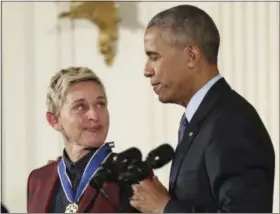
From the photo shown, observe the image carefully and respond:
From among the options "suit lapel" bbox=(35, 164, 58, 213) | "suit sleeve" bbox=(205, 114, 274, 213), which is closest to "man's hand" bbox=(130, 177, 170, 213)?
"suit sleeve" bbox=(205, 114, 274, 213)

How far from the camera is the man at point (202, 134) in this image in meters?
1.78

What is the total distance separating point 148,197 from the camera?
1829 mm

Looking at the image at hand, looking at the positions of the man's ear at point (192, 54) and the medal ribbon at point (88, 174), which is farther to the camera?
the medal ribbon at point (88, 174)

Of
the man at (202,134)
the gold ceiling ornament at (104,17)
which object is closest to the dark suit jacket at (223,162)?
the man at (202,134)

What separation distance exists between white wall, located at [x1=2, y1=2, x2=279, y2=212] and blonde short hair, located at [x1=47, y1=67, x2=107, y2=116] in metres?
1.71

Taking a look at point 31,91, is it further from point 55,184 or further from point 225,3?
point 55,184

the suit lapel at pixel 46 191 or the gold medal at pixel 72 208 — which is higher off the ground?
the suit lapel at pixel 46 191

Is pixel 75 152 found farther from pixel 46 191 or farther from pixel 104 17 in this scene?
pixel 104 17

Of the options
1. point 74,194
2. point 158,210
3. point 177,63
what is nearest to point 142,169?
point 158,210

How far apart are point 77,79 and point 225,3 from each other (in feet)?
6.04

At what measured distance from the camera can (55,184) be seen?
227cm

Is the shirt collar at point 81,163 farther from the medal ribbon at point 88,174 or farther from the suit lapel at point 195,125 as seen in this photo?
the suit lapel at point 195,125

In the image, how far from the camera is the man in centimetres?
178

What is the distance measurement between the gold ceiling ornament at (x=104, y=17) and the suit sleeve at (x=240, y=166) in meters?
2.26
